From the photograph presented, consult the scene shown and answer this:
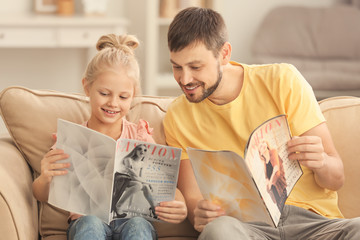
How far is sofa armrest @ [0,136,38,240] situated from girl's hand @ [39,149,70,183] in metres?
0.10

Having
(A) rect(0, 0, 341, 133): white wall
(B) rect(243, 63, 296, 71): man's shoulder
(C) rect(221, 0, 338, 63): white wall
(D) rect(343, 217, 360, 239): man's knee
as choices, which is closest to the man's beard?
(B) rect(243, 63, 296, 71): man's shoulder

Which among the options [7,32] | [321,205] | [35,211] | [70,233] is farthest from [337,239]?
[7,32]

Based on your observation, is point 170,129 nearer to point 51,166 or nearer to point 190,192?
point 190,192

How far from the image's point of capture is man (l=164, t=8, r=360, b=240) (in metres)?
1.65

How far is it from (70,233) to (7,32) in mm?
2076

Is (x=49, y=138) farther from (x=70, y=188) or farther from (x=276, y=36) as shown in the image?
(x=276, y=36)

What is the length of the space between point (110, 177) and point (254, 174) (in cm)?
41

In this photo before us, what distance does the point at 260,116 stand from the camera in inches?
69.6

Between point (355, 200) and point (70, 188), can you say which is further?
point (355, 200)

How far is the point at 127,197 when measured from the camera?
1.66 meters

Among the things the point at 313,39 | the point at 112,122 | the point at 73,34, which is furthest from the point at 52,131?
the point at 313,39

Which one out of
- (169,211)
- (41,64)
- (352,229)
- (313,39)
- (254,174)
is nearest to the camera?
(254,174)

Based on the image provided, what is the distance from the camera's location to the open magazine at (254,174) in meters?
1.47

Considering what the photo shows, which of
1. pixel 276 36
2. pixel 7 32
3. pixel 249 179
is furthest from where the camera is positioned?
pixel 276 36
